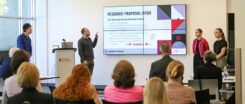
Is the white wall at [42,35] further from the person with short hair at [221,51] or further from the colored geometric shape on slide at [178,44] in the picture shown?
the person with short hair at [221,51]

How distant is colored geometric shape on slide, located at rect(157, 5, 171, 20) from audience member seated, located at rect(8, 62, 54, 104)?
22.9 ft

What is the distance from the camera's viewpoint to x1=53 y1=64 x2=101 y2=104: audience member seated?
3.66 metres

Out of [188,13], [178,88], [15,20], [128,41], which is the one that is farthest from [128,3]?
[178,88]

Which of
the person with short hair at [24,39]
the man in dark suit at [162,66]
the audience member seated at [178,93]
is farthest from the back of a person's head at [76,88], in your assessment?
the person with short hair at [24,39]

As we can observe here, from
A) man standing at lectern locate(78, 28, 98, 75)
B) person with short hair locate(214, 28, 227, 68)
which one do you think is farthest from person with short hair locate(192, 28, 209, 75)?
man standing at lectern locate(78, 28, 98, 75)

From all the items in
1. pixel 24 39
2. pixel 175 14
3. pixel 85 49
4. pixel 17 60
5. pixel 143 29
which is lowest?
pixel 17 60

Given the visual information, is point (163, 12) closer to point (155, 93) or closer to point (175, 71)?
point (175, 71)

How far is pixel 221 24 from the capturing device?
31.9 ft

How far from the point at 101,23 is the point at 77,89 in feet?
23.4

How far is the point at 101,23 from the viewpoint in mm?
10695

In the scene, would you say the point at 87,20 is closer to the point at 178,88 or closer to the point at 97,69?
the point at 97,69

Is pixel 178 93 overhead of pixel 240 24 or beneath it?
beneath

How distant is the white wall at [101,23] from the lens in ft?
32.2

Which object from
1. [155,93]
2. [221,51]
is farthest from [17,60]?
[221,51]
